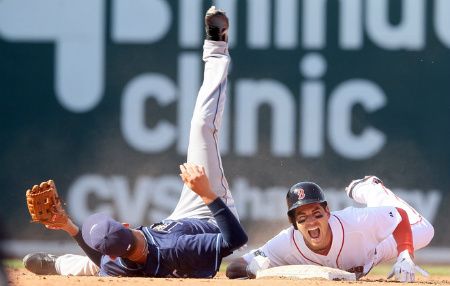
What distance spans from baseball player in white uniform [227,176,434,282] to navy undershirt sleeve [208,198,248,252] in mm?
599

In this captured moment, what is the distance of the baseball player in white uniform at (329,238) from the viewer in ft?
17.1

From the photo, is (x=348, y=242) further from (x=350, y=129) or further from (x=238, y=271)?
(x=350, y=129)

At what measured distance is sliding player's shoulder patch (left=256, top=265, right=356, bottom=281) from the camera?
197 inches

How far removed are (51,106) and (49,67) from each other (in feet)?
1.01

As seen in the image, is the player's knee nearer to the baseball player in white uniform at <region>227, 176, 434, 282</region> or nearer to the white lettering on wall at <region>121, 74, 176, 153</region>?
the baseball player in white uniform at <region>227, 176, 434, 282</region>

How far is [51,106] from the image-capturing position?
7.90 metres

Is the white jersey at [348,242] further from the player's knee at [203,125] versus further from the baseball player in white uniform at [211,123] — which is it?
the player's knee at [203,125]

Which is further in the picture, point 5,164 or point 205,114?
point 5,164

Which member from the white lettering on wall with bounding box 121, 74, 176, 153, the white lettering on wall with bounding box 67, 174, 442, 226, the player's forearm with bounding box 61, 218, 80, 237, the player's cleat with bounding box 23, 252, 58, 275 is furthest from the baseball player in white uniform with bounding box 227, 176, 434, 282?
the white lettering on wall with bounding box 121, 74, 176, 153

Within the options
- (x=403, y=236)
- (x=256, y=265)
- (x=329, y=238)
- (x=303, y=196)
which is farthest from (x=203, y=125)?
(x=403, y=236)

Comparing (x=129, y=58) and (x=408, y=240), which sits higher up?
(x=129, y=58)

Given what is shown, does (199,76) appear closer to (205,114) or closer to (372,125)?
(372,125)

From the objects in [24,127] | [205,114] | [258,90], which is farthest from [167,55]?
[205,114]

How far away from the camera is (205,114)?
5.43 m
